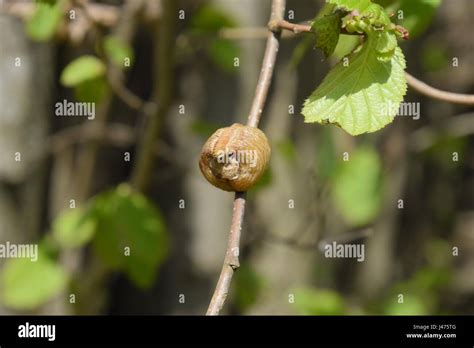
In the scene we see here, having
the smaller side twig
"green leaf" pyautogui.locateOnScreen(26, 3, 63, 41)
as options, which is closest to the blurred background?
"green leaf" pyautogui.locateOnScreen(26, 3, 63, 41)

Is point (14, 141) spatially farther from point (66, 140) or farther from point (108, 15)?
point (108, 15)

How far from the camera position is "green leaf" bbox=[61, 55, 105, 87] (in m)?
1.62

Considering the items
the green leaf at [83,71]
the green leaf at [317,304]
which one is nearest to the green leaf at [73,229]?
the green leaf at [83,71]

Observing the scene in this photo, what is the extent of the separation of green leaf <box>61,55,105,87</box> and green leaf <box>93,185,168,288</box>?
→ 0.27m

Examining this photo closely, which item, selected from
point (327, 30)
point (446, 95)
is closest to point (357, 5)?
point (327, 30)

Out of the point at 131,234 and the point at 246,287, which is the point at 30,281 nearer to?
the point at 131,234

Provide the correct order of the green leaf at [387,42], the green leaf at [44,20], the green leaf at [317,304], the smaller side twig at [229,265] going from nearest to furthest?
the smaller side twig at [229,265]
the green leaf at [387,42]
the green leaf at [44,20]
the green leaf at [317,304]

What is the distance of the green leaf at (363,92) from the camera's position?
82 centimetres

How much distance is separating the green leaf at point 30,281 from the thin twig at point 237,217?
3.66 feet

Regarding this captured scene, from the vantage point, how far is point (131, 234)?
5.46 feet

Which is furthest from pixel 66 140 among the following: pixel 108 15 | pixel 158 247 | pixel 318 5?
pixel 318 5

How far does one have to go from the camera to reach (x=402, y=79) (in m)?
0.83

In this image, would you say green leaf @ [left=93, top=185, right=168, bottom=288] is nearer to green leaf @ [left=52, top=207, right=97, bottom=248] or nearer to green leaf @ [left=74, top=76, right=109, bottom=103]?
green leaf @ [left=52, top=207, right=97, bottom=248]

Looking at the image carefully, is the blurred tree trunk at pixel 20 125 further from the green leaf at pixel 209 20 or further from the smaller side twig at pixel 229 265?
the smaller side twig at pixel 229 265
